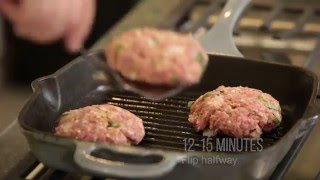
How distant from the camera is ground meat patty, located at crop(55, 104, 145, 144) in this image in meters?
1.07

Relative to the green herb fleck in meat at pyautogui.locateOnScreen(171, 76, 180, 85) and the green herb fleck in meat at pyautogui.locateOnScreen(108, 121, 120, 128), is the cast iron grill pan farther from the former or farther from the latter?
the green herb fleck in meat at pyautogui.locateOnScreen(171, 76, 180, 85)

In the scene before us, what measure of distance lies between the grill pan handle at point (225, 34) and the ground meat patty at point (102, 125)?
1.09 feet

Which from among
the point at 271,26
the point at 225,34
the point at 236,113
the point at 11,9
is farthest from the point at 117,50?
the point at 271,26

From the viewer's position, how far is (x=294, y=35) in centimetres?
155

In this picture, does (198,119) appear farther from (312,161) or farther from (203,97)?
(312,161)

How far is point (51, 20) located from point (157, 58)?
168 mm

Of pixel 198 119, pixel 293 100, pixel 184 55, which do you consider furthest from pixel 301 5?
pixel 184 55

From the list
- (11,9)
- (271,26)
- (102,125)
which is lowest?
(271,26)

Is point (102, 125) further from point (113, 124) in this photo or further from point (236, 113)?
point (236, 113)

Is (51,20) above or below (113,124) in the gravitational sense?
above

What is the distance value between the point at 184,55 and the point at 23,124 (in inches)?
9.9

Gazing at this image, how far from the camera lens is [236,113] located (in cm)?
114

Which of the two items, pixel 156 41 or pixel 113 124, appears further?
pixel 113 124

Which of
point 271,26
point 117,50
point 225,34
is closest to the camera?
point 117,50
